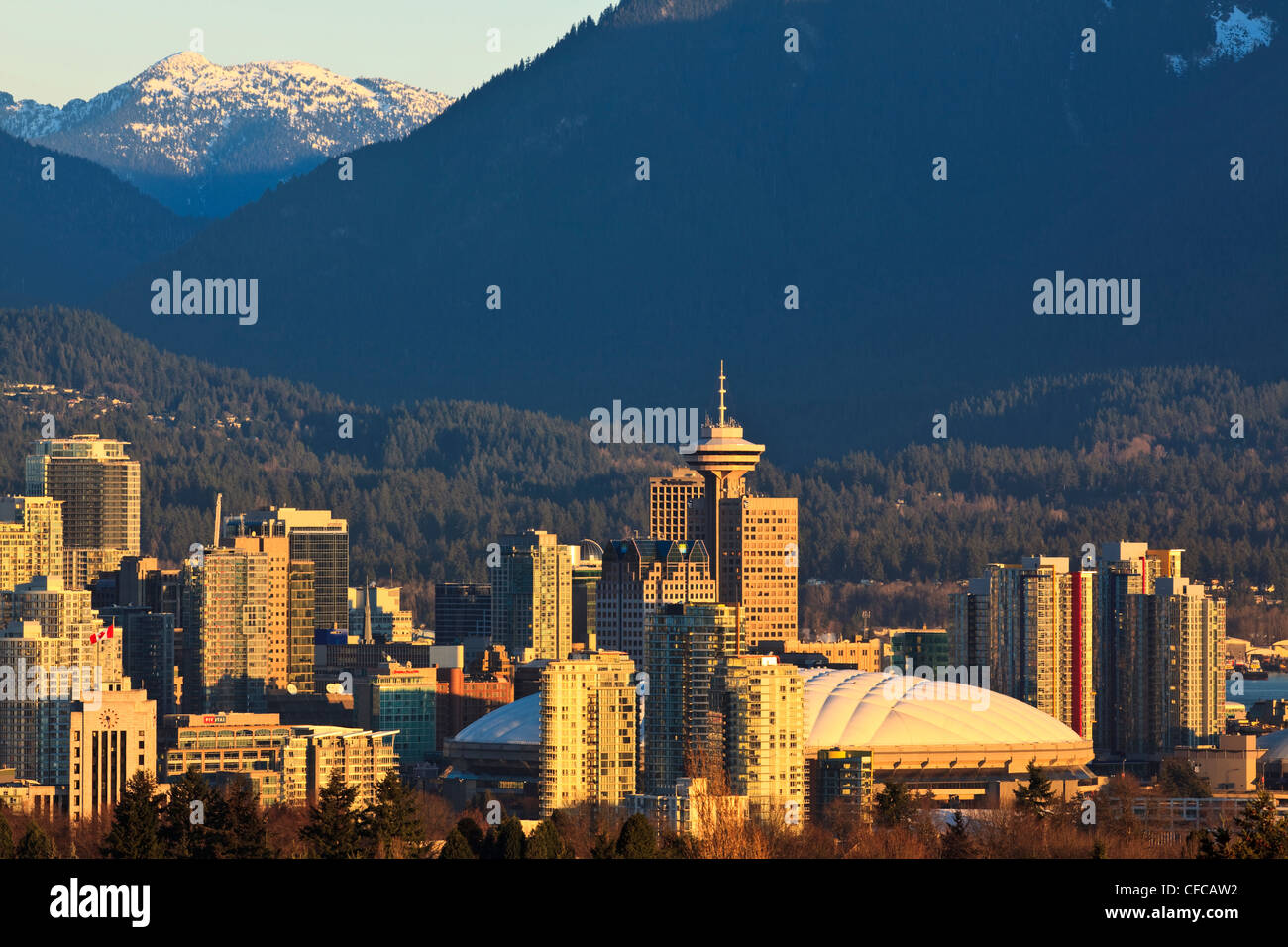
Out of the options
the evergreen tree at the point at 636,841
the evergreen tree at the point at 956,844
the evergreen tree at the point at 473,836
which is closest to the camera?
the evergreen tree at the point at 636,841

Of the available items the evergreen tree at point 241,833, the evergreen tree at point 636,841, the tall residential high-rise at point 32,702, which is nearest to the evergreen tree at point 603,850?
the evergreen tree at point 636,841

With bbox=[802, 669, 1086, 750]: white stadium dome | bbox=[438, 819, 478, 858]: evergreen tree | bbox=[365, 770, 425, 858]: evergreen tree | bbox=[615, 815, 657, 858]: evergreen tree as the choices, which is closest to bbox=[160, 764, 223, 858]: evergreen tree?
bbox=[365, 770, 425, 858]: evergreen tree

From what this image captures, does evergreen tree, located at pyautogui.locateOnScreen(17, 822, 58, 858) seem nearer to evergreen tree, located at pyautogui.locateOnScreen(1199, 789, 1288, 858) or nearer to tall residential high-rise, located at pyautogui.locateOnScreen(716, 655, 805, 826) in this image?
evergreen tree, located at pyautogui.locateOnScreen(1199, 789, 1288, 858)

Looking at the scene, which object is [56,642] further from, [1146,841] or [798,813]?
[1146,841]

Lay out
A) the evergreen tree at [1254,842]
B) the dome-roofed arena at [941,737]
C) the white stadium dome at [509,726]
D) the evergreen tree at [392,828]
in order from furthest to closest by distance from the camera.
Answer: the white stadium dome at [509,726], the dome-roofed arena at [941,737], the evergreen tree at [392,828], the evergreen tree at [1254,842]

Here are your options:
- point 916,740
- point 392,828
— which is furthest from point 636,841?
point 916,740

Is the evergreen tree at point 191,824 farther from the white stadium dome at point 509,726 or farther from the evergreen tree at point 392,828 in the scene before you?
the white stadium dome at point 509,726

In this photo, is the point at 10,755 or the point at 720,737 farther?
the point at 10,755
